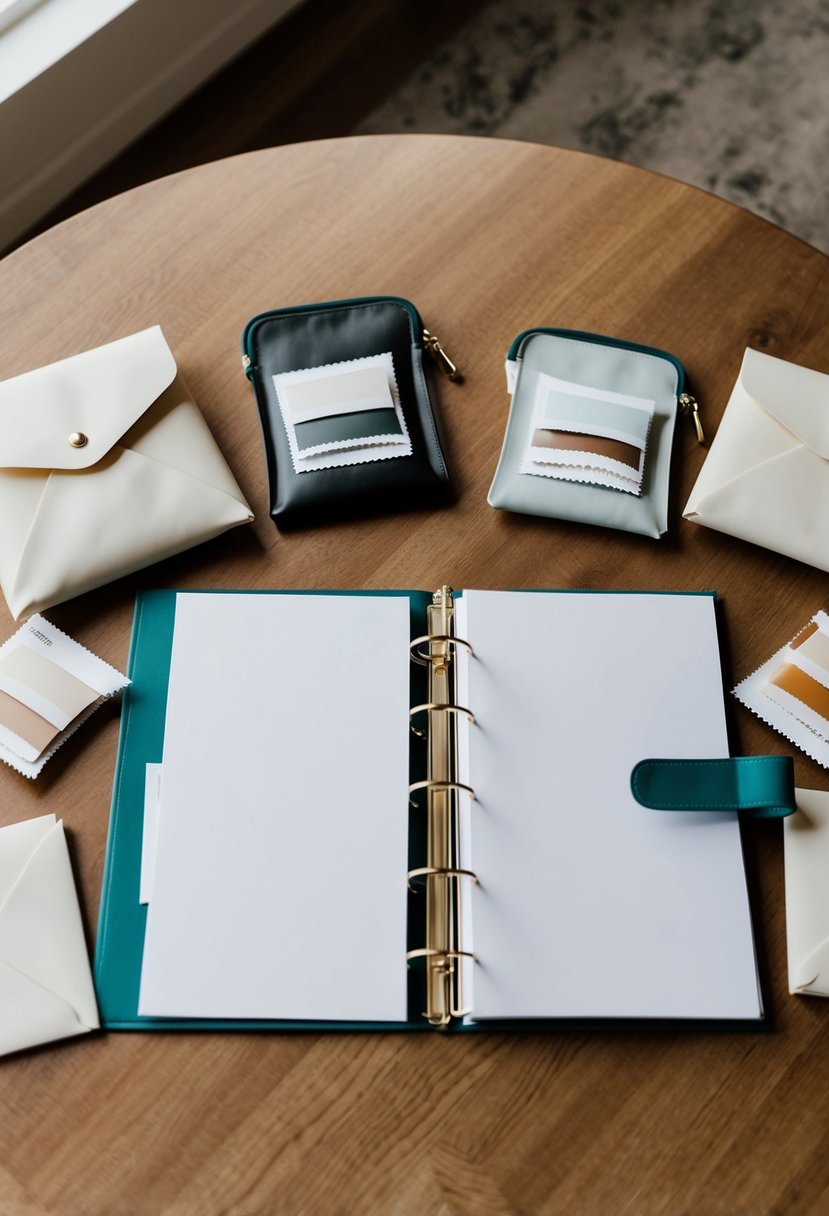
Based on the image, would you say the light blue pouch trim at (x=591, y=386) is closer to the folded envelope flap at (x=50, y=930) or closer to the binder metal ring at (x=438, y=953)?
the binder metal ring at (x=438, y=953)

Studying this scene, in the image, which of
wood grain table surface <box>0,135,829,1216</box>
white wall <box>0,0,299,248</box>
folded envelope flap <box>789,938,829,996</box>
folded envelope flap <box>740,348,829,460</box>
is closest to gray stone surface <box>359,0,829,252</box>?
white wall <box>0,0,299,248</box>

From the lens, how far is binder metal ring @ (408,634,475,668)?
0.96 metres

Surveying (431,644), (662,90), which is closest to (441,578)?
(431,644)

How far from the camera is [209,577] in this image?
1015 millimetres

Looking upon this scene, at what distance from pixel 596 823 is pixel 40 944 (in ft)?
1.62

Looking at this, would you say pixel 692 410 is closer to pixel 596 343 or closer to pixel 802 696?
pixel 596 343

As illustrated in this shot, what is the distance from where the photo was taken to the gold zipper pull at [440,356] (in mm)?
1079

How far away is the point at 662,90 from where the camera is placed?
1.97 metres

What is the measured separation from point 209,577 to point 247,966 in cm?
37

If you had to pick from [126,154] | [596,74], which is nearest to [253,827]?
[126,154]

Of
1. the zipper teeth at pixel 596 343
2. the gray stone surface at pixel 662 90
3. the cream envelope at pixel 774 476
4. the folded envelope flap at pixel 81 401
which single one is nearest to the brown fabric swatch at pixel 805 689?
the cream envelope at pixel 774 476

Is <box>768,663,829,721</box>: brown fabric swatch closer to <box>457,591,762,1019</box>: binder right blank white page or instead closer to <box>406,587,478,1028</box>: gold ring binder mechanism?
<box>457,591,762,1019</box>: binder right blank white page

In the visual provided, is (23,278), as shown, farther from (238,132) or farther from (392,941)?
(238,132)

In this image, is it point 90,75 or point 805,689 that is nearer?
point 805,689
